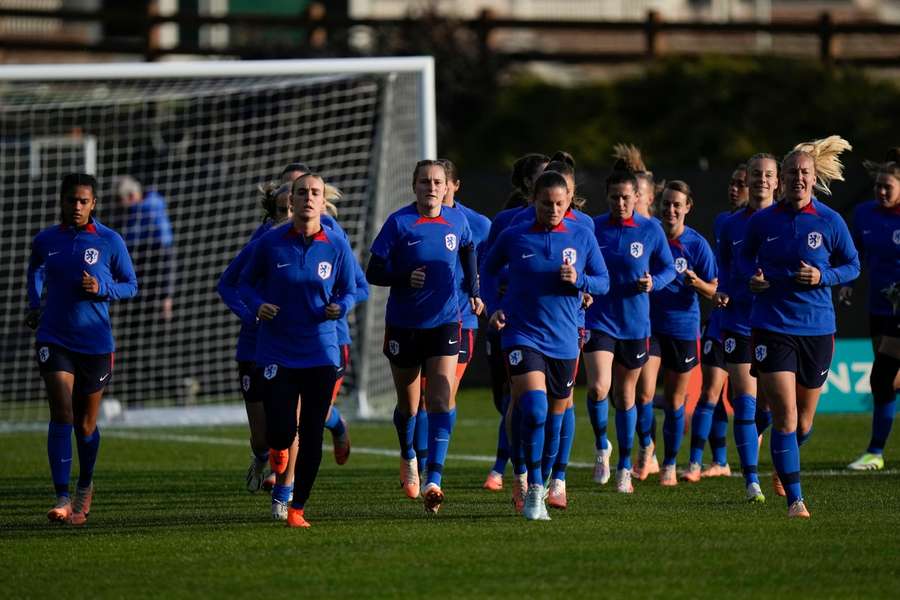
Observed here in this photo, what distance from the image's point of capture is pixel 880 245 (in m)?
12.4

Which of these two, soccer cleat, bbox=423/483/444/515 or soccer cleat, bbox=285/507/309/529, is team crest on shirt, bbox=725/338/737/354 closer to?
soccer cleat, bbox=423/483/444/515

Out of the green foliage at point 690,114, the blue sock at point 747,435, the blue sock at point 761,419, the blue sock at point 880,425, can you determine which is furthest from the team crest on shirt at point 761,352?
the green foliage at point 690,114

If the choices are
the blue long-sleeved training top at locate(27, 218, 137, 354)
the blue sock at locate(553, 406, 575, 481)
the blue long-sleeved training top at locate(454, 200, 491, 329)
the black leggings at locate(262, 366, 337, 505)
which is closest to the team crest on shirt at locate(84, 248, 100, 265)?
the blue long-sleeved training top at locate(27, 218, 137, 354)

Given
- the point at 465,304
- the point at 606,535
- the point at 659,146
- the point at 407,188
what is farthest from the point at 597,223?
the point at 659,146

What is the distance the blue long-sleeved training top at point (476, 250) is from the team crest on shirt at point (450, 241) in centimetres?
17

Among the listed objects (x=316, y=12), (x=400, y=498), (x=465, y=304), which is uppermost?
(x=316, y=12)

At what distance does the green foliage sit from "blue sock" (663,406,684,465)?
12.7m

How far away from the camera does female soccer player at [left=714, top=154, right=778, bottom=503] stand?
35.6 ft

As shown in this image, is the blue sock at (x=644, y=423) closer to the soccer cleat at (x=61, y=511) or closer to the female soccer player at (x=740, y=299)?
the female soccer player at (x=740, y=299)

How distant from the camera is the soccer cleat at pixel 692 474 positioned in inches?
464

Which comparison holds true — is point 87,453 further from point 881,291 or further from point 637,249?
point 881,291

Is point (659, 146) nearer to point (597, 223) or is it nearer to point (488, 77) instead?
point (488, 77)

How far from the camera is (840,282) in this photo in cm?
955

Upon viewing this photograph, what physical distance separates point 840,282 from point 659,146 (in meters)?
15.9
